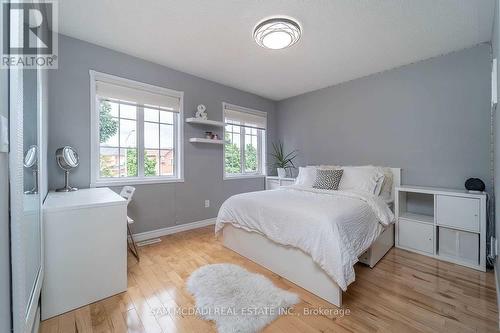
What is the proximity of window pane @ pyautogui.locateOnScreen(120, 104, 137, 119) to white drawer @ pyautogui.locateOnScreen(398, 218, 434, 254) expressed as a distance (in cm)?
370

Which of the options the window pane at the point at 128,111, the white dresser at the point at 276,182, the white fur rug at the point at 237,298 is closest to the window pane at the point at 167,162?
the window pane at the point at 128,111

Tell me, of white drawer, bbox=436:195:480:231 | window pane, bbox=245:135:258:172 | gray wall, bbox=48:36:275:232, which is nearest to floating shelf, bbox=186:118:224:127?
gray wall, bbox=48:36:275:232

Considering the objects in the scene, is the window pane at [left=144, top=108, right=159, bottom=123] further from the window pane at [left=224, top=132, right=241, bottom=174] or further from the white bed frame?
the white bed frame

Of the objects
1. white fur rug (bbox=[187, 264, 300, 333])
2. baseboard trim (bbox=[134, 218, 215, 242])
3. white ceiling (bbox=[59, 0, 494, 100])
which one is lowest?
white fur rug (bbox=[187, 264, 300, 333])

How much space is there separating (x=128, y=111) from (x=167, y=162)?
2.81 ft

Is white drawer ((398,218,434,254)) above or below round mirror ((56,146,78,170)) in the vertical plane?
below

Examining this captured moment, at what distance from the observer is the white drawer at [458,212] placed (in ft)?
7.04

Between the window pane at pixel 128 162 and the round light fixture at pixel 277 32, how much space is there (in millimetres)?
2133

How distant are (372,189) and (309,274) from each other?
1508 millimetres

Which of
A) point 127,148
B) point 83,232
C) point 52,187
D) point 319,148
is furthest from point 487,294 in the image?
point 52,187

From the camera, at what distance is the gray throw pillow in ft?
9.38

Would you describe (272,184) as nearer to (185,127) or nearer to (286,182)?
(286,182)

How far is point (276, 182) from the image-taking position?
431 cm

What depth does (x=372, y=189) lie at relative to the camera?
2686 mm
